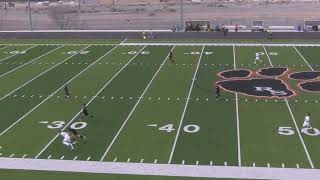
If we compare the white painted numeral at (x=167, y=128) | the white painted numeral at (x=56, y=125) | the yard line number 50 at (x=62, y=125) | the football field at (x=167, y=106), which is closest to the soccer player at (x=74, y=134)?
the football field at (x=167, y=106)

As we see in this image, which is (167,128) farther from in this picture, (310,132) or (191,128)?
(310,132)

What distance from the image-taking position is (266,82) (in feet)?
99.6

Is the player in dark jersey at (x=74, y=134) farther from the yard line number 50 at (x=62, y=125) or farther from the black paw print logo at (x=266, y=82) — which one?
the black paw print logo at (x=266, y=82)

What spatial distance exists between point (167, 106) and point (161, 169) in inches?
314

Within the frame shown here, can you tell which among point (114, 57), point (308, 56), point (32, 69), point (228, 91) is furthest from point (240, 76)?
point (32, 69)

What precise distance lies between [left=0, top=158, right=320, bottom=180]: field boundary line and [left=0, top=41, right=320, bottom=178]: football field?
Result: 0.47 metres

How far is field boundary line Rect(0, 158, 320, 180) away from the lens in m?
17.6

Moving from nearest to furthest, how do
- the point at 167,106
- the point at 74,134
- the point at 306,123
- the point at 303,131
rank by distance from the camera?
the point at 74,134
the point at 306,123
the point at 303,131
the point at 167,106

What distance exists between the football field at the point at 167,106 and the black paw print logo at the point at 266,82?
60 mm

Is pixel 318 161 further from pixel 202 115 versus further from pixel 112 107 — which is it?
pixel 112 107

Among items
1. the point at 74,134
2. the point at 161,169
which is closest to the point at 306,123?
the point at 161,169

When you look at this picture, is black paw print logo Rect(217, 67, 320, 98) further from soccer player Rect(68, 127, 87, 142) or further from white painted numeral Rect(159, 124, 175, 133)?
soccer player Rect(68, 127, 87, 142)

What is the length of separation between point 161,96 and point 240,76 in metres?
6.60

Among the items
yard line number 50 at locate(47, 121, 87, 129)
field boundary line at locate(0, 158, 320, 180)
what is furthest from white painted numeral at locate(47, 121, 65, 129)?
field boundary line at locate(0, 158, 320, 180)
